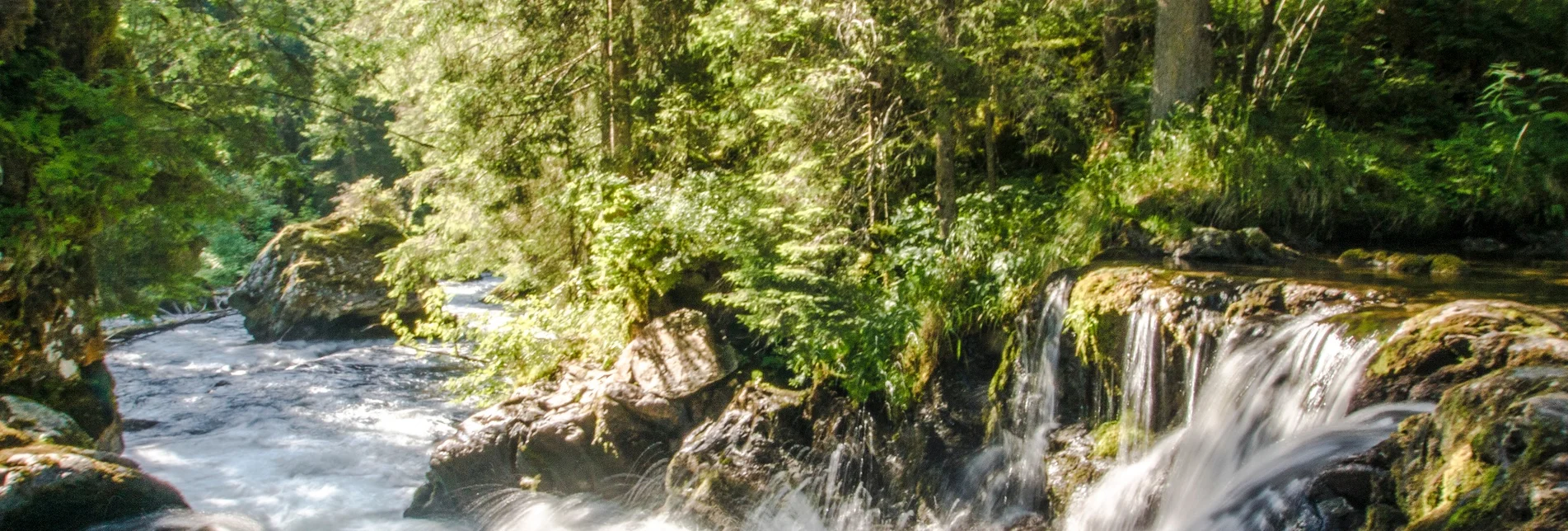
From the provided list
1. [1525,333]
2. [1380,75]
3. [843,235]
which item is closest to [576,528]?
[843,235]

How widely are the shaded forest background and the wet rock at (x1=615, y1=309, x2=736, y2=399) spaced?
16.0 inches

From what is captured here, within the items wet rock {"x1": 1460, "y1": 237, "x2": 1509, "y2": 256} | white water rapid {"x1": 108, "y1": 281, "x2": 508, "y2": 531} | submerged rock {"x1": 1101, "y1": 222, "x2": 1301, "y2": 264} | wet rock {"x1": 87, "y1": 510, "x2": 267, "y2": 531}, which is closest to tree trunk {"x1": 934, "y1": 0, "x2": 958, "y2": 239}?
submerged rock {"x1": 1101, "y1": 222, "x2": 1301, "y2": 264}

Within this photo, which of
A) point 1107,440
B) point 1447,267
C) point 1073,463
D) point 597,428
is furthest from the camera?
point 597,428

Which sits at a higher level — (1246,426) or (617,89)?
(617,89)

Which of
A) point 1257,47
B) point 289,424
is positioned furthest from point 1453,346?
point 289,424

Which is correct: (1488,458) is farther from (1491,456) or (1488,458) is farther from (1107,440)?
(1107,440)

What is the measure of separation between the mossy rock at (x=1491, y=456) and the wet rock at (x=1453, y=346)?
0.45m

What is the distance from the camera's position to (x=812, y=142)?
8.85 m

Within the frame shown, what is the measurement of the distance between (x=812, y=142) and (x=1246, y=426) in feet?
16.2

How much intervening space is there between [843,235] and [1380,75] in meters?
5.72

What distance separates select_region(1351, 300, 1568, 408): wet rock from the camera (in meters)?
4.13

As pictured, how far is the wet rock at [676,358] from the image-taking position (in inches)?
342

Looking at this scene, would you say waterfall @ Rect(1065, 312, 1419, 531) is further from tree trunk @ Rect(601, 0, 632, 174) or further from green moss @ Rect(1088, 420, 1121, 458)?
tree trunk @ Rect(601, 0, 632, 174)

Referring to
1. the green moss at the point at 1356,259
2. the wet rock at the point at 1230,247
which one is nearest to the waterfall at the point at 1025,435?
the wet rock at the point at 1230,247
